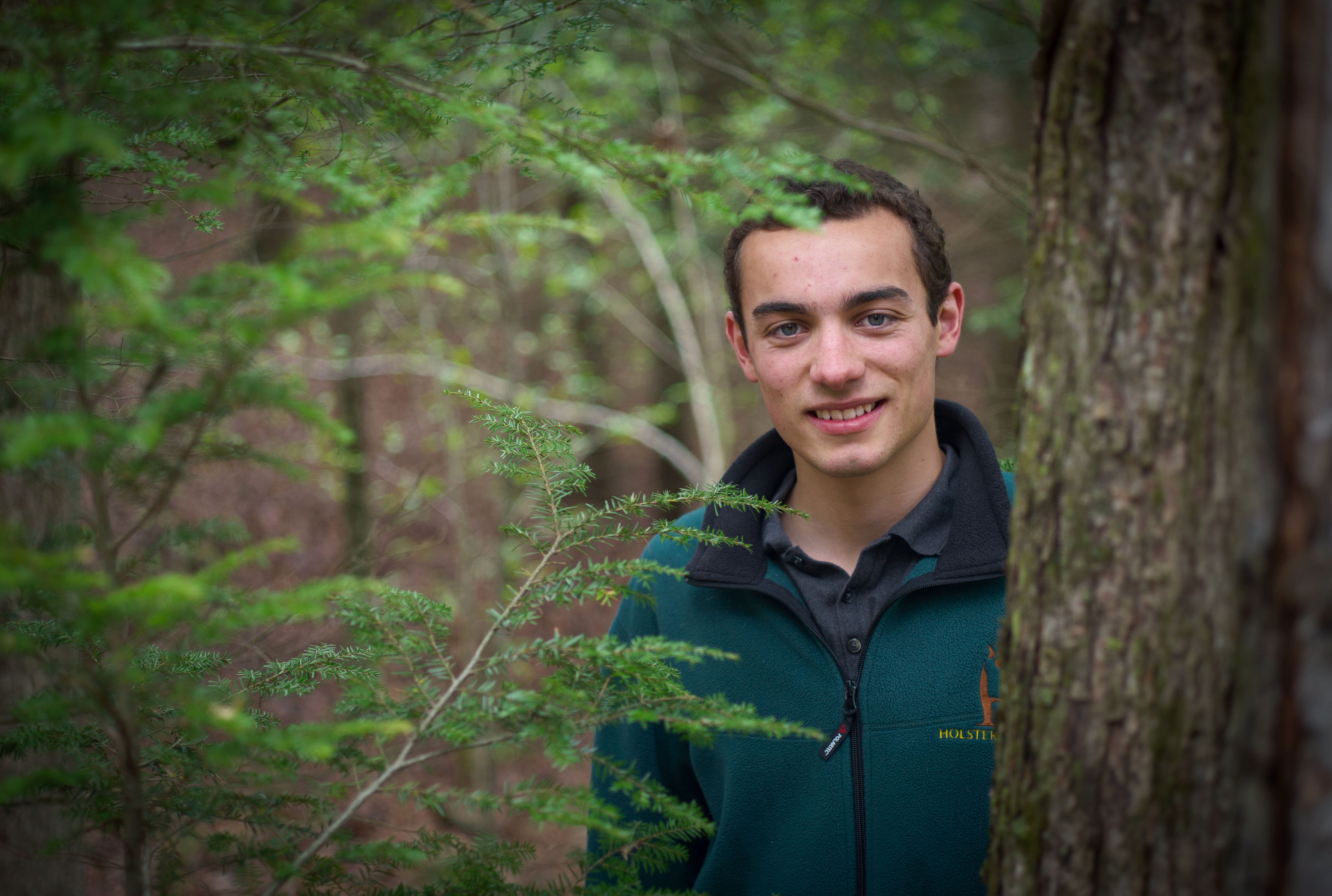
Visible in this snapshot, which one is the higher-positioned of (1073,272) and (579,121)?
(579,121)

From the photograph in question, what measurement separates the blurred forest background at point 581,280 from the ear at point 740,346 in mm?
377

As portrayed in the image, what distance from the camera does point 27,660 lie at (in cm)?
256

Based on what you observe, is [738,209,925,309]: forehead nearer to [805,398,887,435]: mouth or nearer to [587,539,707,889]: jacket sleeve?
[805,398,887,435]: mouth

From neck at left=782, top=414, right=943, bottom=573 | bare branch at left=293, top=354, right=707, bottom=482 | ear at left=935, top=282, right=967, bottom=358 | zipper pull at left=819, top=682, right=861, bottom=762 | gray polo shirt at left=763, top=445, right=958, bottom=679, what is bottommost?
zipper pull at left=819, top=682, right=861, bottom=762

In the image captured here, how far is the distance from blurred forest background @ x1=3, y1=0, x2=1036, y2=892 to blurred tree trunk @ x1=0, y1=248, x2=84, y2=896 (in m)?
0.39

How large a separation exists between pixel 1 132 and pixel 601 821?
1376mm

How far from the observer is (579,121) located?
169 cm

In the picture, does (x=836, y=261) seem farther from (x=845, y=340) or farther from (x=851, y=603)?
(x=851, y=603)

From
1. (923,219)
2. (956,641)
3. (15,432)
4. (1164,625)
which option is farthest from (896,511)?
(15,432)

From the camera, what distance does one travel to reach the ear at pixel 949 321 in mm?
2717

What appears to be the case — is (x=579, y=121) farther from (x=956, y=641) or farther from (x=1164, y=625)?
(x=956, y=641)

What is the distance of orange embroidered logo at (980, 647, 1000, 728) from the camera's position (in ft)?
7.21

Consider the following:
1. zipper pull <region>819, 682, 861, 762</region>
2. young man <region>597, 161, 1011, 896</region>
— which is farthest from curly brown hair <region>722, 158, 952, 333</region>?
zipper pull <region>819, 682, 861, 762</region>

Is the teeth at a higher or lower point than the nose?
lower
